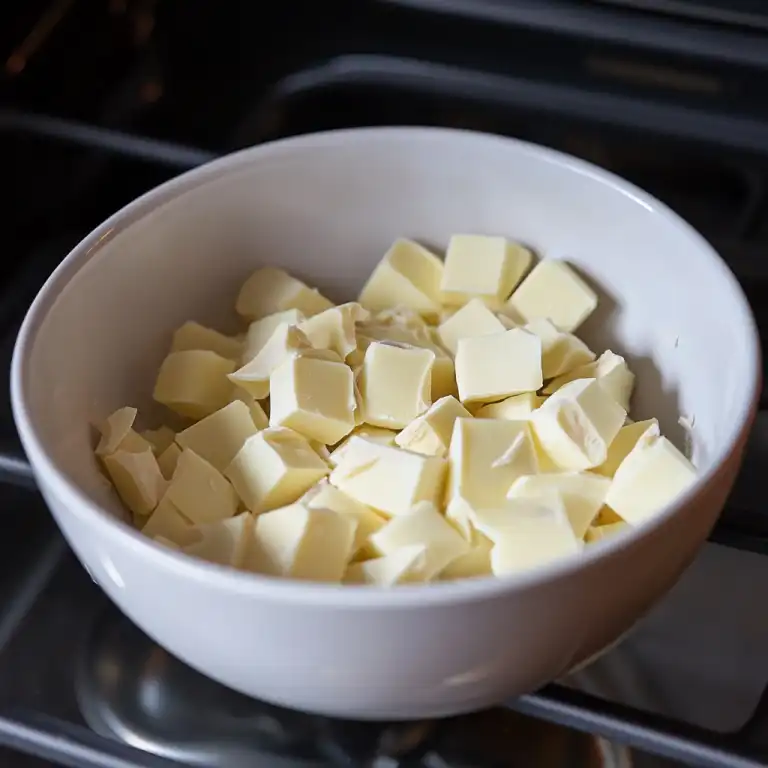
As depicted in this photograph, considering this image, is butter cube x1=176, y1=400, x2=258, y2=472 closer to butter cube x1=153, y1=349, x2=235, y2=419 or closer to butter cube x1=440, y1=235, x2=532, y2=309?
butter cube x1=153, y1=349, x2=235, y2=419

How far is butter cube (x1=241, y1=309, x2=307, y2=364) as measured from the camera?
0.63 meters

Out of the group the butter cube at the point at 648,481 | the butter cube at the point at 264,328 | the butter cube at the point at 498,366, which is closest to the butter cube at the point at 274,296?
the butter cube at the point at 264,328

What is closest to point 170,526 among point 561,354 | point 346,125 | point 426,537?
point 426,537

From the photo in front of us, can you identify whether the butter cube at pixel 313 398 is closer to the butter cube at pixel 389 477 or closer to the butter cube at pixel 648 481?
the butter cube at pixel 389 477

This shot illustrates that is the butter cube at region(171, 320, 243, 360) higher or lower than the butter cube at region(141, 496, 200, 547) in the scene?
higher

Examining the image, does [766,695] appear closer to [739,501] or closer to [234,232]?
[739,501]

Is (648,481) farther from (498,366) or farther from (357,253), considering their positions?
(357,253)

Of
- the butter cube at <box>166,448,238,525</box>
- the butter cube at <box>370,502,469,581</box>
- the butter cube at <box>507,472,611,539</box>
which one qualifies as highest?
the butter cube at <box>507,472,611,539</box>

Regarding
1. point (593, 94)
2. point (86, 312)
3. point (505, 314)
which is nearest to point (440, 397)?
point (505, 314)

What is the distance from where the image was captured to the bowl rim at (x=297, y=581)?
1.30 feet

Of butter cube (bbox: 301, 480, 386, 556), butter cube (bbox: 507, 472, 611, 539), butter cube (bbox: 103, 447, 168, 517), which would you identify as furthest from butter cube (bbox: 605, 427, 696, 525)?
butter cube (bbox: 103, 447, 168, 517)

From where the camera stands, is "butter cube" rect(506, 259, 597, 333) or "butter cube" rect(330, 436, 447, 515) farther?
"butter cube" rect(506, 259, 597, 333)

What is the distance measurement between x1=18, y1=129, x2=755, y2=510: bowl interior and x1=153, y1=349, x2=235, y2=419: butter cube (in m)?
0.02

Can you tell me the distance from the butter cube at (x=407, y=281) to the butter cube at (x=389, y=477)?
0.46 feet
